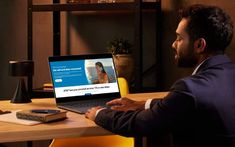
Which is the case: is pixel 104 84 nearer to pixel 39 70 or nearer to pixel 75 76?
pixel 75 76

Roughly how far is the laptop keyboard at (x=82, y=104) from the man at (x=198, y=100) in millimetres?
304

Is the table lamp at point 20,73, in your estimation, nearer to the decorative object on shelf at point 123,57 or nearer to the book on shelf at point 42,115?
the book on shelf at point 42,115

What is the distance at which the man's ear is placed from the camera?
5.35 feet

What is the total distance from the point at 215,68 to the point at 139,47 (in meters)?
1.59

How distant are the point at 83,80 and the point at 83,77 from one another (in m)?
0.02

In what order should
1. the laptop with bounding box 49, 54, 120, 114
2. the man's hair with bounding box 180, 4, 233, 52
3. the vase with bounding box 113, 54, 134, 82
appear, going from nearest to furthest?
the man's hair with bounding box 180, 4, 233, 52 < the laptop with bounding box 49, 54, 120, 114 < the vase with bounding box 113, 54, 134, 82

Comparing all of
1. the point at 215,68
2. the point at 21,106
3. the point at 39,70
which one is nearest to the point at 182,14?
the point at 215,68

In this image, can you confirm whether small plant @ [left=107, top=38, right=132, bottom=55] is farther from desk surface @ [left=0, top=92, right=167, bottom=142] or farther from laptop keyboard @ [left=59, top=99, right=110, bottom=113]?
desk surface @ [left=0, top=92, right=167, bottom=142]

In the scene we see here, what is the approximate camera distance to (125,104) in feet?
6.36

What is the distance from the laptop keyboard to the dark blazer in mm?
472

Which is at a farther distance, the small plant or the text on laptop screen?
the small plant

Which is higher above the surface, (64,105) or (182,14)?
(182,14)

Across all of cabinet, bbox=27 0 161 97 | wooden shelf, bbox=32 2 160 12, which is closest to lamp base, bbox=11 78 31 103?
cabinet, bbox=27 0 161 97

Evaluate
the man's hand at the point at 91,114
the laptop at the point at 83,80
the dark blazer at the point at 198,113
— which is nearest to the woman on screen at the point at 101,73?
the laptop at the point at 83,80
